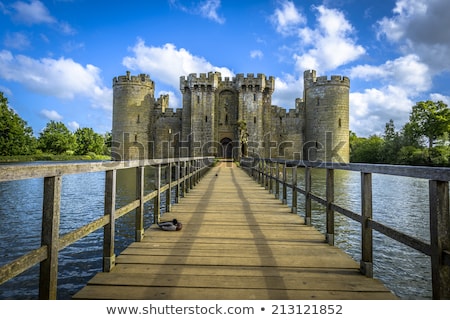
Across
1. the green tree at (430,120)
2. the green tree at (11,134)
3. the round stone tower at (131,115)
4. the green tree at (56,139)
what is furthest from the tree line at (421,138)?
the green tree at (56,139)

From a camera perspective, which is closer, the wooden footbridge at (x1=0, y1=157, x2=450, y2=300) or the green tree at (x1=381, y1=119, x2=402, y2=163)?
the wooden footbridge at (x1=0, y1=157, x2=450, y2=300)

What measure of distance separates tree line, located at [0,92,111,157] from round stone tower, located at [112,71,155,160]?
14487 millimetres

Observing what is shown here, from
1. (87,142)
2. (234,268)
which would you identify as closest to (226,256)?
(234,268)

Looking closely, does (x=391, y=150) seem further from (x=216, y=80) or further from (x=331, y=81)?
(x=216, y=80)

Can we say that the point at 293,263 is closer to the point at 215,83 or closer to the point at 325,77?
the point at 215,83

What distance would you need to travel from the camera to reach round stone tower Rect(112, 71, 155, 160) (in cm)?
3631

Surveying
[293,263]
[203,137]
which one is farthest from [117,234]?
[203,137]

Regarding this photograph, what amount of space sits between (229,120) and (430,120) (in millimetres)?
23698

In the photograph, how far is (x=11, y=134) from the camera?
3981 centimetres

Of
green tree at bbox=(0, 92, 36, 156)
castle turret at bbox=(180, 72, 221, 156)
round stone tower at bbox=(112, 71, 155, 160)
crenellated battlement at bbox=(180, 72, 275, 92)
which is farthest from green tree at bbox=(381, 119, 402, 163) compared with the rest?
green tree at bbox=(0, 92, 36, 156)

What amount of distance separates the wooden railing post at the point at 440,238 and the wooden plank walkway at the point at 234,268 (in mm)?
537

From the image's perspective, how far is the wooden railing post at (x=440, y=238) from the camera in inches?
72.5

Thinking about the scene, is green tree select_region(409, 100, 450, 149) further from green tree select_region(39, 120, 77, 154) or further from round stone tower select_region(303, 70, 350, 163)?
green tree select_region(39, 120, 77, 154)
